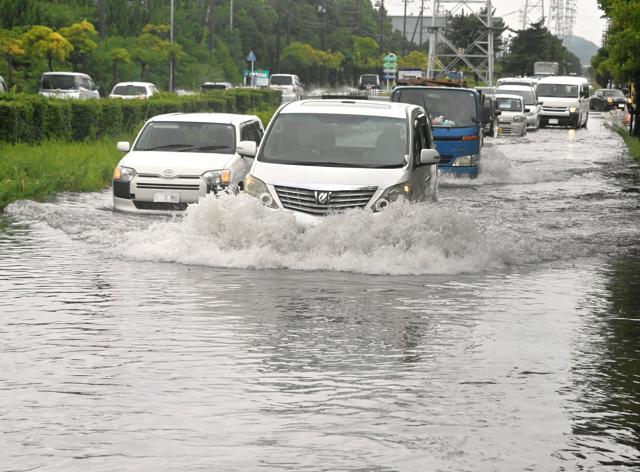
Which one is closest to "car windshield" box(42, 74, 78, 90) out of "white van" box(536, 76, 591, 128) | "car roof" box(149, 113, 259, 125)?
"white van" box(536, 76, 591, 128)

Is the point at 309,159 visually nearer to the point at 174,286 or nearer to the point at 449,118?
the point at 174,286

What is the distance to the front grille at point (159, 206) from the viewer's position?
20766 millimetres

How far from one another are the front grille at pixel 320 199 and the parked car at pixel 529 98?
4349cm

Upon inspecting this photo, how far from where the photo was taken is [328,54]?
125 meters

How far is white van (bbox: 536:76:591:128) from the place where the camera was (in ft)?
209

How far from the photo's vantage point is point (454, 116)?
30.7 metres

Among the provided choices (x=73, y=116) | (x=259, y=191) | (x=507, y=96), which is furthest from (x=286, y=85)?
(x=259, y=191)

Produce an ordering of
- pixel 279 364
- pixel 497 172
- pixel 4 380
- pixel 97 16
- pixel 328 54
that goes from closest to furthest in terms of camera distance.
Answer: pixel 4 380 < pixel 279 364 < pixel 497 172 < pixel 97 16 < pixel 328 54

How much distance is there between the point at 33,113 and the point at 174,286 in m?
17.8

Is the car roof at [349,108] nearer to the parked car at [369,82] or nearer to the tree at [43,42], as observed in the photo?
the tree at [43,42]

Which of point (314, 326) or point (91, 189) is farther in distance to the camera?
point (91, 189)

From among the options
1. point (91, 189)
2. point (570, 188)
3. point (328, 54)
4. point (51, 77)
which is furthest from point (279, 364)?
point (328, 54)

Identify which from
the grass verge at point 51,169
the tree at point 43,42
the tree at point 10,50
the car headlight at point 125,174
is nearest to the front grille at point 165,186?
the car headlight at point 125,174

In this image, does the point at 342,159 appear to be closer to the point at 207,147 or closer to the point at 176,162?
the point at 176,162
